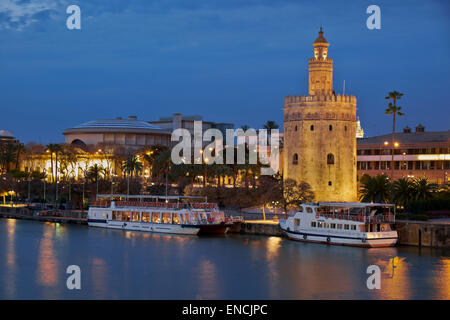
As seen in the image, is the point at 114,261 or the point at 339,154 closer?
the point at 114,261

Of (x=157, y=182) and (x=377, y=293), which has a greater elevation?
(x=157, y=182)

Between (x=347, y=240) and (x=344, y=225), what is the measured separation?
1.27 meters

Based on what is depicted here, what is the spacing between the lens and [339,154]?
70688mm

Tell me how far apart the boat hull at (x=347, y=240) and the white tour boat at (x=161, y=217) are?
7.92 metres

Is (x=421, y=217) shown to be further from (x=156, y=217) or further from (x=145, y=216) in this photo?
(x=145, y=216)

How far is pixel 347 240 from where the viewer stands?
54594mm

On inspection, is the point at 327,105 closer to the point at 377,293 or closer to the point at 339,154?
the point at 339,154

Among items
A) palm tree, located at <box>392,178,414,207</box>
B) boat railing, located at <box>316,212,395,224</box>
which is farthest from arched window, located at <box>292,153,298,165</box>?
boat railing, located at <box>316,212,395,224</box>

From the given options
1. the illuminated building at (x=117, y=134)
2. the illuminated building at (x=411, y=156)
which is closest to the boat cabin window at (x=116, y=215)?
the illuminated building at (x=411, y=156)

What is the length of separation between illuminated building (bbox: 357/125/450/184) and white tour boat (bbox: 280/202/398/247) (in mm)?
36044

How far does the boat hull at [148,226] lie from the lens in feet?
208

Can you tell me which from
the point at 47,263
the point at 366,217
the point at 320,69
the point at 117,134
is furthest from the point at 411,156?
the point at 117,134

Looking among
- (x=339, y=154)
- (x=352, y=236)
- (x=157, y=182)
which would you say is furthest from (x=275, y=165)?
(x=352, y=236)

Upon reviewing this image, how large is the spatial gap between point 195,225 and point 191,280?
2160cm
